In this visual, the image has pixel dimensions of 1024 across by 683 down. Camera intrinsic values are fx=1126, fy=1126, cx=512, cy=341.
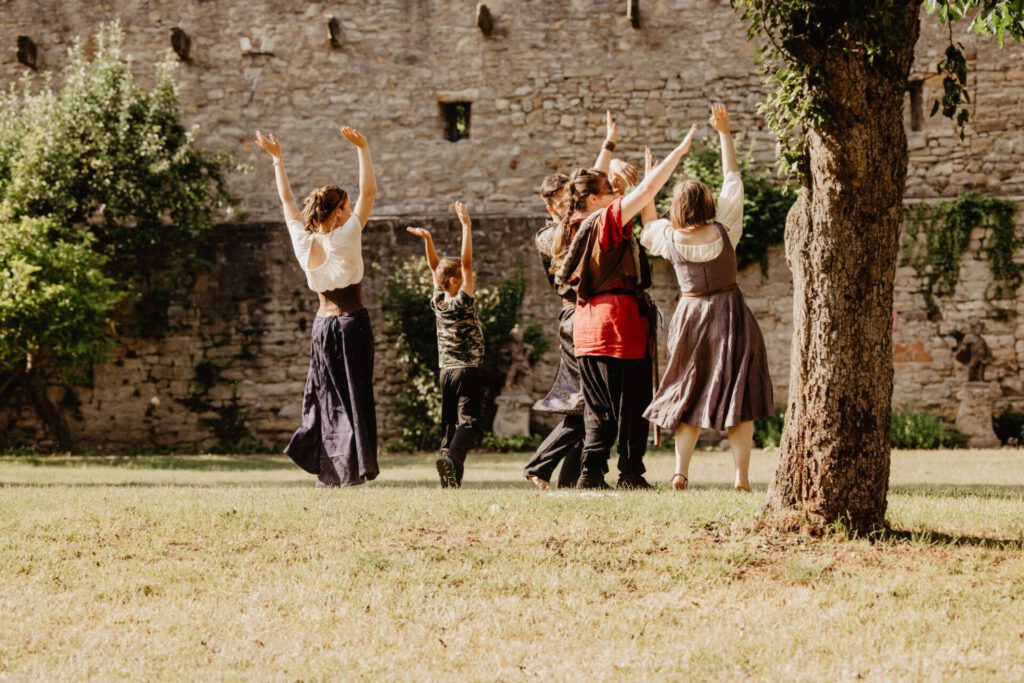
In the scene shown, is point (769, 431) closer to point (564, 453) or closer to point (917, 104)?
point (917, 104)

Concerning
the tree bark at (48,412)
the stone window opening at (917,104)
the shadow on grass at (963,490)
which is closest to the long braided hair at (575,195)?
the shadow on grass at (963,490)

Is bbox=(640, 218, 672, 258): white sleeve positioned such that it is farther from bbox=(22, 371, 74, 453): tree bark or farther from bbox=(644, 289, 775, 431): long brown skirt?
bbox=(22, 371, 74, 453): tree bark

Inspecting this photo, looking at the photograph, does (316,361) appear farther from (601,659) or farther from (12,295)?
(12,295)

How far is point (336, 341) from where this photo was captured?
6.89 metres

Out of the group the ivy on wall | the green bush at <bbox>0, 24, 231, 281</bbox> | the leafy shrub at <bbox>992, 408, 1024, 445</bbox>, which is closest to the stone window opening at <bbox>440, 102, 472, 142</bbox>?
the green bush at <bbox>0, 24, 231, 281</bbox>

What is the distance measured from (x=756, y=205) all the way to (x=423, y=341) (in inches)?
175

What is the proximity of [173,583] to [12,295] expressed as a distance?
27.5ft

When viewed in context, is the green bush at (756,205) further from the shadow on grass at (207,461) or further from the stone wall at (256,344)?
the shadow on grass at (207,461)

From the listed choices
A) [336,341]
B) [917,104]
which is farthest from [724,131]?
[917,104]

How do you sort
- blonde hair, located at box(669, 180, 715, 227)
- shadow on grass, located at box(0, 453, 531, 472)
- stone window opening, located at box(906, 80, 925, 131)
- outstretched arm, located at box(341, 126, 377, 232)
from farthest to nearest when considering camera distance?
stone window opening, located at box(906, 80, 925, 131) < shadow on grass, located at box(0, 453, 531, 472) < outstretched arm, located at box(341, 126, 377, 232) < blonde hair, located at box(669, 180, 715, 227)

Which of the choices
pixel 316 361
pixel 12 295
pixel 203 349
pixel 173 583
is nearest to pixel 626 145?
pixel 203 349

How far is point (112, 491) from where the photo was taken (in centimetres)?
713

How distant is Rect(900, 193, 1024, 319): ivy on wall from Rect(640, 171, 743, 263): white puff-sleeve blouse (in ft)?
25.7

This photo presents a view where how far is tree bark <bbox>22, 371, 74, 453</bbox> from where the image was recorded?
13305mm
